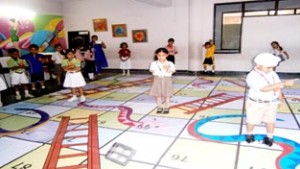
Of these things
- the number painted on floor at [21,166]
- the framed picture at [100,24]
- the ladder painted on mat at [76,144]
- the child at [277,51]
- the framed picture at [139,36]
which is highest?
the framed picture at [100,24]

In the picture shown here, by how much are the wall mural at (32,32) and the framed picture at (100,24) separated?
1459 millimetres

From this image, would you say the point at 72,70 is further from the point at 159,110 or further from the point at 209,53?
the point at 209,53

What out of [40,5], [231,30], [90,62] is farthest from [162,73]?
[40,5]

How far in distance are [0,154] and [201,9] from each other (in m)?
7.24

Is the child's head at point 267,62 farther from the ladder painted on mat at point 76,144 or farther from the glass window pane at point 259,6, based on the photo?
the glass window pane at point 259,6

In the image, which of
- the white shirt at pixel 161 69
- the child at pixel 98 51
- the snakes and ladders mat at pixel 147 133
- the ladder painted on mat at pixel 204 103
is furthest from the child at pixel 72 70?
the child at pixel 98 51

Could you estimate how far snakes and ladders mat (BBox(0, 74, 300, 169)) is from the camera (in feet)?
9.01

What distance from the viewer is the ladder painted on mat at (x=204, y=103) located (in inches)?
178

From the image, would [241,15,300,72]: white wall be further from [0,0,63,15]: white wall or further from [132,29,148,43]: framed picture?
[0,0,63,15]: white wall

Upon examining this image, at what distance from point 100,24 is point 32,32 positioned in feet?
8.38

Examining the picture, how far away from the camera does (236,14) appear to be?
8047 millimetres

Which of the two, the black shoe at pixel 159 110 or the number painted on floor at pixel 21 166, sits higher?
the black shoe at pixel 159 110

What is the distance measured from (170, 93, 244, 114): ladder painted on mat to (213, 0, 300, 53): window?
138 inches

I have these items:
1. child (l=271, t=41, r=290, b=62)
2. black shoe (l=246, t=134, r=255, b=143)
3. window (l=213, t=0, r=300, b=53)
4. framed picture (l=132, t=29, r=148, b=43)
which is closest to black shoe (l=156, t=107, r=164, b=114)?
black shoe (l=246, t=134, r=255, b=143)
